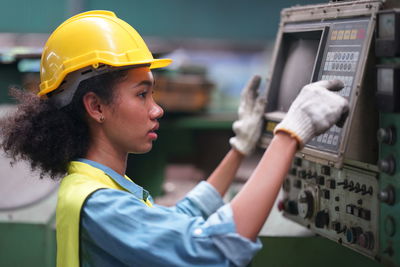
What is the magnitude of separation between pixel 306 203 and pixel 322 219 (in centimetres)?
9

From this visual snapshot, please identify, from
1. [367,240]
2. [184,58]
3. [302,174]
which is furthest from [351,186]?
[184,58]

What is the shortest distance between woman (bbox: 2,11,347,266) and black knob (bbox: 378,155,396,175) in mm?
161

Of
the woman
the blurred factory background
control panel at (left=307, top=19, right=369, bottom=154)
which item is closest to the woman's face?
the woman

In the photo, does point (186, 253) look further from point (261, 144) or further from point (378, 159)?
point (261, 144)

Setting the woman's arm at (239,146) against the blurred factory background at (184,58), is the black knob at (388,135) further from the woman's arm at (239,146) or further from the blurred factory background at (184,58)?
the blurred factory background at (184,58)

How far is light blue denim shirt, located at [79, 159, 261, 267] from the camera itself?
127 cm

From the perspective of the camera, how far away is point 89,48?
1.48m

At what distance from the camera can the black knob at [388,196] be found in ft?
4.73

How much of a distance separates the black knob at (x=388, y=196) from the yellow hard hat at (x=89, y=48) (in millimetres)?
640

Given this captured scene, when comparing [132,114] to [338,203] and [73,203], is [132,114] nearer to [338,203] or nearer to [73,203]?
[73,203]

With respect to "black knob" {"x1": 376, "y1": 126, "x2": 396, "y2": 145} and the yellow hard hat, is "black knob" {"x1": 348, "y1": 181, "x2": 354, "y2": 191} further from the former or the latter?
the yellow hard hat

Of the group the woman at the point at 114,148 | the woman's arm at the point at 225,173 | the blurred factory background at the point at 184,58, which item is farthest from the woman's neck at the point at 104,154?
the blurred factory background at the point at 184,58

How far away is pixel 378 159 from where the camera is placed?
1.53 m

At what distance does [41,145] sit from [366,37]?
83 cm
